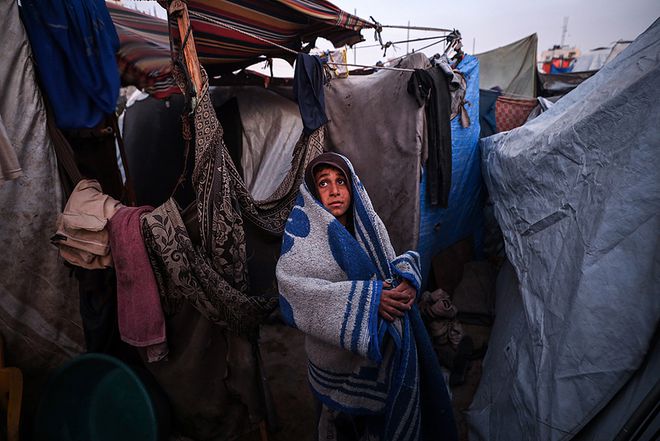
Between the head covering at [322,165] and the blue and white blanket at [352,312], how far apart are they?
0.18 ft

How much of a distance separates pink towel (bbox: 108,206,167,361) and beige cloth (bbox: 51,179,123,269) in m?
0.05

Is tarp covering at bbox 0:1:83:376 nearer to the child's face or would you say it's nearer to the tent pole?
the tent pole

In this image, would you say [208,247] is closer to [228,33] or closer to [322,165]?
[322,165]

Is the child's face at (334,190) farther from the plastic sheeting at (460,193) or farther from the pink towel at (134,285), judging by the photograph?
the plastic sheeting at (460,193)

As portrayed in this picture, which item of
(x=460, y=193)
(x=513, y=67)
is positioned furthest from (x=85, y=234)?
(x=513, y=67)

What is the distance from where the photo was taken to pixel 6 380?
5.52ft

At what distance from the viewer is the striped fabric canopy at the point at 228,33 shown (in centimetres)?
242

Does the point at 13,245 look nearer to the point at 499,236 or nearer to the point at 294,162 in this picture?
the point at 294,162

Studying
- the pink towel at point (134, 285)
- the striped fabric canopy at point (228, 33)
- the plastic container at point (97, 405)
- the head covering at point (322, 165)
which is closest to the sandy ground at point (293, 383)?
the plastic container at point (97, 405)

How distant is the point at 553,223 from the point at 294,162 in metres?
1.90

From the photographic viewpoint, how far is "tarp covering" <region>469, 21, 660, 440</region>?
1108 mm

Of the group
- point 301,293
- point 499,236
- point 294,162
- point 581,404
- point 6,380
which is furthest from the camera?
point 499,236

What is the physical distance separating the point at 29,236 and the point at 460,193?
3.57 meters

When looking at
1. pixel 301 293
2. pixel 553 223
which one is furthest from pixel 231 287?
pixel 553 223
